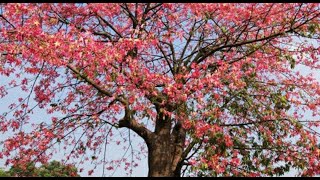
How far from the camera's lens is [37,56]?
33.8 feet

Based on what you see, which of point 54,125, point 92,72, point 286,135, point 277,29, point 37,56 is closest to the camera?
point 37,56

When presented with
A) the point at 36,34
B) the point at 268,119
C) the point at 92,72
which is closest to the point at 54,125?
the point at 92,72

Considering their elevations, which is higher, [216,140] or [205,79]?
[205,79]

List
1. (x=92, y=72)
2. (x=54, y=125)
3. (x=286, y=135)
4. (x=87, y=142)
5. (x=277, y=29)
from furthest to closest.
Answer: (x=87, y=142)
(x=54, y=125)
(x=286, y=135)
(x=277, y=29)
(x=92, y=72)

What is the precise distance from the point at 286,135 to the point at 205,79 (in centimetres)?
365

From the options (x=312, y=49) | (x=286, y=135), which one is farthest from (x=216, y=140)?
(x=312, y=49)

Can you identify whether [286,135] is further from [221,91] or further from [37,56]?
[37,56]

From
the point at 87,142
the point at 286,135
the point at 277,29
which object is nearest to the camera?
the point at 277,29

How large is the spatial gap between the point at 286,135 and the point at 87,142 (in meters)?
7.48

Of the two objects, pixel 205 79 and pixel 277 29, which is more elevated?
pixel 277 29

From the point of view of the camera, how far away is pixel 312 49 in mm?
13211

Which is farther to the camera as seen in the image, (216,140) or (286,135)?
(286,135)

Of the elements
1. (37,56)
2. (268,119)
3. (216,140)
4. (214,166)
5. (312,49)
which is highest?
(312,49)

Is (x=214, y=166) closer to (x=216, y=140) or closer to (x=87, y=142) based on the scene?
(x=216, y=140)
